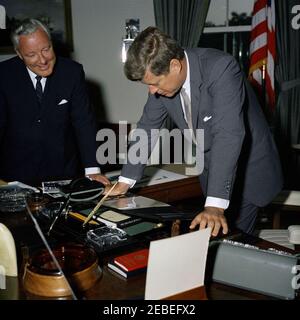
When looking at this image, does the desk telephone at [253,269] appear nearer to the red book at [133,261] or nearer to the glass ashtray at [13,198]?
the red book at [133,261]

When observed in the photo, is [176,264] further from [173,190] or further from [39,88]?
[39,88]

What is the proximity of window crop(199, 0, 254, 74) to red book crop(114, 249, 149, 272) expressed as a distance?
429cm

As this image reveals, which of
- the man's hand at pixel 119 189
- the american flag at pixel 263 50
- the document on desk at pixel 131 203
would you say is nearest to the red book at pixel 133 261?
the document on desk at pixel 131 203

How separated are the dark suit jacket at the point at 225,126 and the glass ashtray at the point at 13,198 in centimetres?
56

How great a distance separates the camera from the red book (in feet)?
4.33

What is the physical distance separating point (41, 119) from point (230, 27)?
3228 mm

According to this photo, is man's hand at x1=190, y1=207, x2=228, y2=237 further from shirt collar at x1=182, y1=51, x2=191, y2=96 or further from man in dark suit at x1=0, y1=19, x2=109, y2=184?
man in dark suit at x1=0, y1=19, x2=109, y2=184

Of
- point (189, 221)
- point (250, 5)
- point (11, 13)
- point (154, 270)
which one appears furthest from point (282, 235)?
point (11, 13)

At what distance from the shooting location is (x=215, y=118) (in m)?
1.93

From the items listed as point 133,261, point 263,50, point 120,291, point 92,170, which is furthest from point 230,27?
point 120,291

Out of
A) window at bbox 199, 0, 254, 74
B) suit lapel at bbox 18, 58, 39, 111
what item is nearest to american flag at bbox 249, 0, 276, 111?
window at bbox 199, 0, 254, 74

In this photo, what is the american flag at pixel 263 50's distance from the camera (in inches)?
184

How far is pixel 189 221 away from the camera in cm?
169
